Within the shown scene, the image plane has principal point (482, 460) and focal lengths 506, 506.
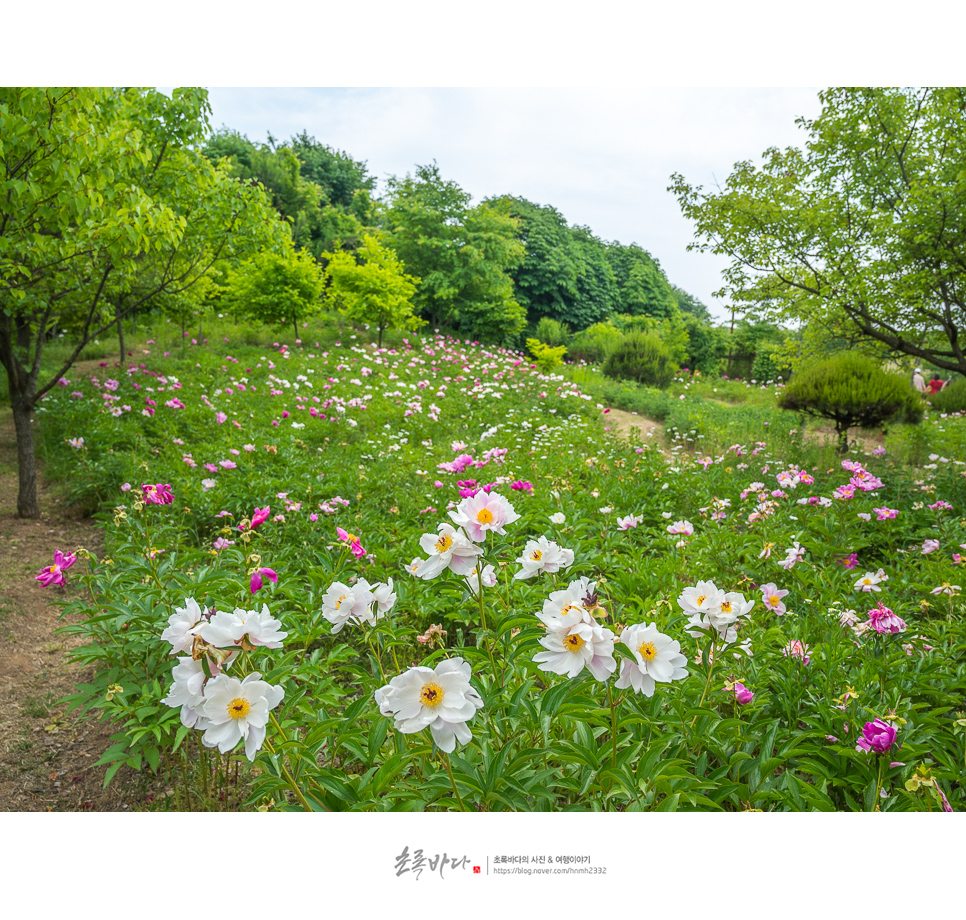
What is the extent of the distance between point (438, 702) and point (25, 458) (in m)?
4.53

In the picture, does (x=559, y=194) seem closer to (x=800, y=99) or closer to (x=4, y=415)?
(x=800, y=99)

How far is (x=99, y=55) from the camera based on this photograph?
1.38 meters

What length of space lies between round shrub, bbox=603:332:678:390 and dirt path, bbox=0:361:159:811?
1077 cm

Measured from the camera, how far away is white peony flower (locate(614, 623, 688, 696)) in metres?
0.88

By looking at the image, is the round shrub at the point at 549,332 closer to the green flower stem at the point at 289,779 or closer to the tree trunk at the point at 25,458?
the tree trunk at the point at 25,458

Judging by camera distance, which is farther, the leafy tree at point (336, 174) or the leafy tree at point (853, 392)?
the leafy tree at point (336, 174)

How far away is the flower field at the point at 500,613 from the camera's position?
0.94 m

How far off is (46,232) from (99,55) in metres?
2.95

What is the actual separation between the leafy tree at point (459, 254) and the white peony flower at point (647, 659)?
10.1m

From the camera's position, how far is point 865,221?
14.3 feet

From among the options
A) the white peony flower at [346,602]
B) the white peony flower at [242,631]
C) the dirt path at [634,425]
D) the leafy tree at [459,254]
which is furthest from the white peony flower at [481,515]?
the leafy tree at [459,254]

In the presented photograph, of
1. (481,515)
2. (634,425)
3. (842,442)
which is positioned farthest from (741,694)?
(634,425)

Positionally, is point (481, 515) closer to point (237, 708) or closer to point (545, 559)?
point (545, 559)

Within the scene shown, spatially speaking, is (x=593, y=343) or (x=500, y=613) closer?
(x=500, y=613)
